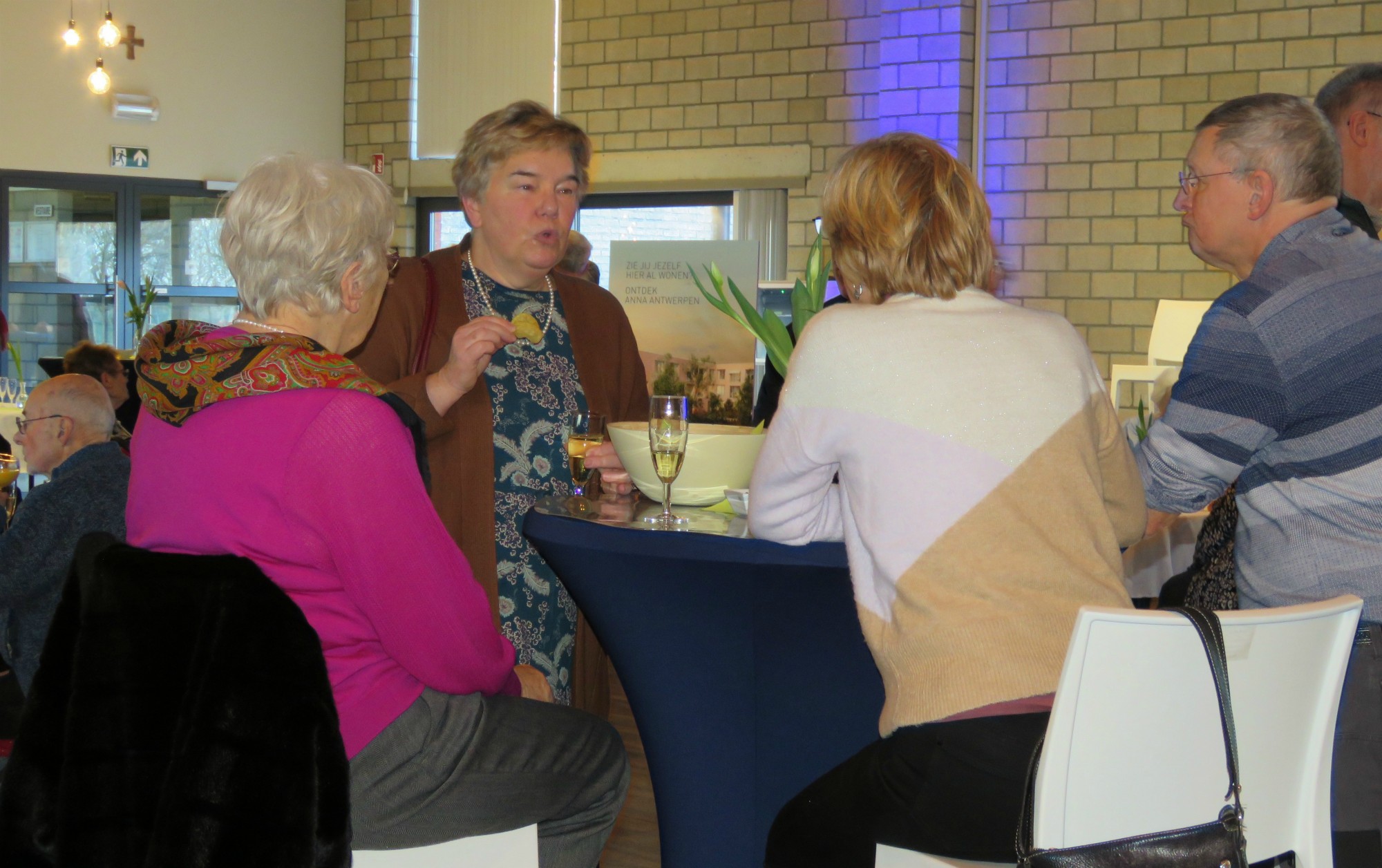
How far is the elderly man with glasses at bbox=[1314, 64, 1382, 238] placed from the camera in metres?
2.59

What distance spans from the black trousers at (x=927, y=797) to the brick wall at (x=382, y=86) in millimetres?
9044

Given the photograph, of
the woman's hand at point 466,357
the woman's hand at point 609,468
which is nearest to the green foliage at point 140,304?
the woman's hand at point 466,357

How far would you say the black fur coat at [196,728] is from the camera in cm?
140

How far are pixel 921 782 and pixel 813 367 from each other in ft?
1.78

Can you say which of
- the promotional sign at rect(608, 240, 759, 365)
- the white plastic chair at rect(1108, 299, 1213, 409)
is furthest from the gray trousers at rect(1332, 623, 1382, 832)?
the white plastic chair at rect(1108, 299, 1213, 409)

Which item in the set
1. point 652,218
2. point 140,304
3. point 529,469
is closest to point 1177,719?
point 529,469

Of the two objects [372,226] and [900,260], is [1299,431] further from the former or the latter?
[372,226]

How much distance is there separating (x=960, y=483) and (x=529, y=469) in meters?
1.15

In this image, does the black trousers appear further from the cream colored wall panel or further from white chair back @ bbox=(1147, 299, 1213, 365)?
the cream colored wall panel

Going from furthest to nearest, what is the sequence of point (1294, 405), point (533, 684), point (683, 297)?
1. point (683, 297)
2. point (533, 684)
3. point (1294, 405)

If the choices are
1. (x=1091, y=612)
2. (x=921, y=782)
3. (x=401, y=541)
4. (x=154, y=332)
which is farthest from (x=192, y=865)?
(x=1091, y=612)

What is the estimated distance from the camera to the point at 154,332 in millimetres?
1634

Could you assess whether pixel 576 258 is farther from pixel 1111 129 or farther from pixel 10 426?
pixel 1111 129

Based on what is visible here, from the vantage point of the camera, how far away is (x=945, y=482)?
4.99 feet
